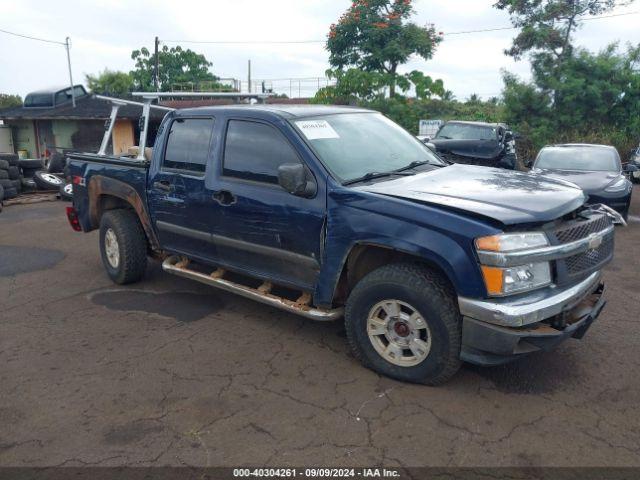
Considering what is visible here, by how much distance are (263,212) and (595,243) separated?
7.59ft

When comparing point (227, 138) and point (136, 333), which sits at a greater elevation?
point (227, 138)

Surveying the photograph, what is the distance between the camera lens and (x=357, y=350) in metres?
3.71

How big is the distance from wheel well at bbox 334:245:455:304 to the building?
1912 centimetres

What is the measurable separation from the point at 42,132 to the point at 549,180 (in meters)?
24.1

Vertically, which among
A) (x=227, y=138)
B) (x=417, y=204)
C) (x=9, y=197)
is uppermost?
(x=227, y=138)

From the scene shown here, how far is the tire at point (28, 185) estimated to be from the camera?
13.0 m

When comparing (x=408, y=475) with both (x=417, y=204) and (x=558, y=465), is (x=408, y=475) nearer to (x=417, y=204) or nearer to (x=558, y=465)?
(x=558, y=465)

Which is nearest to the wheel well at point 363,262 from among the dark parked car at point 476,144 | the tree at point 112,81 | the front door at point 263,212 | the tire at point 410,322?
the tire at point 410,322

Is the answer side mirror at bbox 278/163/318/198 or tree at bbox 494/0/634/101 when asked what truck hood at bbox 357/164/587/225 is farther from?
tree at bbox 494/0/634/101

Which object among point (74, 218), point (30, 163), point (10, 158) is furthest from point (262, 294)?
point (30, 163)

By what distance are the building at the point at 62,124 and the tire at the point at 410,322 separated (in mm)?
19477

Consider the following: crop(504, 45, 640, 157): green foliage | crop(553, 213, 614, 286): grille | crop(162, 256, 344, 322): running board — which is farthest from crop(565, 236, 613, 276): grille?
crop(504, 45, 640, 157): green foliage

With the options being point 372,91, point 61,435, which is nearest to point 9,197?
point 61,435

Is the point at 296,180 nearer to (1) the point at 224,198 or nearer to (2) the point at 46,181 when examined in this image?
(1) the point at 224,198
